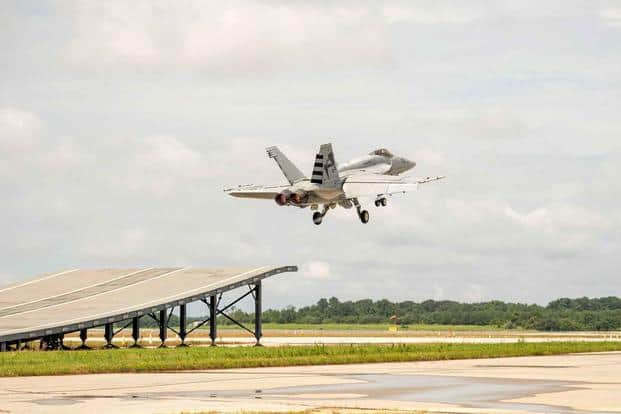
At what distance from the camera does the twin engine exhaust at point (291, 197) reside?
6366cm

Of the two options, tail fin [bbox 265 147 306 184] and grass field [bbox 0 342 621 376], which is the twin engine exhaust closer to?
tail fin [bbox 265 147 306 184]

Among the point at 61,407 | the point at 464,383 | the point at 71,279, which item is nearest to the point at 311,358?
the point at 464,383

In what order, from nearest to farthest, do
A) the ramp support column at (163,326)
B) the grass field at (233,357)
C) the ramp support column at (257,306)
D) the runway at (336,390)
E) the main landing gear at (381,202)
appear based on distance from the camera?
the runway at (336,390), the grass field at (233,357), the main landing gear at (381,202), the ramp support column at (163,326), the ramp support column at (257,306)

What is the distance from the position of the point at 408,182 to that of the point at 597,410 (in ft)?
116

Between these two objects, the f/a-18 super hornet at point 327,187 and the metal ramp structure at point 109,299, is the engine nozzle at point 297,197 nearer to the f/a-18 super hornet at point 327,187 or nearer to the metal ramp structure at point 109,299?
the f/a-18 super hornet at point 327,187

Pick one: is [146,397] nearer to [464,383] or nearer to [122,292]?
[464,383]

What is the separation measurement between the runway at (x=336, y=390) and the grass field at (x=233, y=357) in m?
2.34

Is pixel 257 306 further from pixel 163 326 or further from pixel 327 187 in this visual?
pixel 327 187

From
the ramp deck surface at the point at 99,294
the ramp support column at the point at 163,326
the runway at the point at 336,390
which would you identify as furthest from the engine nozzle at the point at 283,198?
the runway at the point at 336,390

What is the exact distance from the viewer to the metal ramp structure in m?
65.4

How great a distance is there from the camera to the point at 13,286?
8562 cm

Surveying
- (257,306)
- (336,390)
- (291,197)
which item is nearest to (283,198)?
(291,197)

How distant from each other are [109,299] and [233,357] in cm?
2191

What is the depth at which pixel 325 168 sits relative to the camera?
63.7 metres
